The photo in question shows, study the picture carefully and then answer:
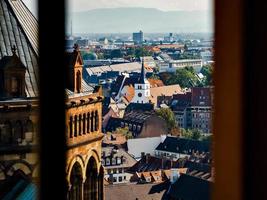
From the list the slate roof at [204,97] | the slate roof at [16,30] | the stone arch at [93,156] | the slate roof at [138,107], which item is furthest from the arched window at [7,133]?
the slate roof at [204,97]

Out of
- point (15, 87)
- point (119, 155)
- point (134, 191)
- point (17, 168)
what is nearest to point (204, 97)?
point (17, 168)

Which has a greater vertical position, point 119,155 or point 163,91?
point 163,91

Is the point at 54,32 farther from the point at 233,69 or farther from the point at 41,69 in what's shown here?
the point at 233,69

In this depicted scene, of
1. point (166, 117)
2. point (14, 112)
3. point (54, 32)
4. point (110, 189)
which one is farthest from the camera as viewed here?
point (110, 189)

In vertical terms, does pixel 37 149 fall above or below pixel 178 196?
above

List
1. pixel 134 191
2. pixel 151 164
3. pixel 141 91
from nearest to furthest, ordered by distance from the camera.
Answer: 1. pixel 151 164
2. pixel 134 191
3. pixel 141 91

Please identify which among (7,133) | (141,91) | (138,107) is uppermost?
(141,91)

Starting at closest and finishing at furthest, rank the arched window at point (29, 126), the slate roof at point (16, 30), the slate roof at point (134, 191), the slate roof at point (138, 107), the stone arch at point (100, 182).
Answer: the arched window at point (29, 126), the slate roof at point (16, 30), the stone arch at point (100, 182), the slate roof at point (134, 191), the slate roof at point (138, 107)

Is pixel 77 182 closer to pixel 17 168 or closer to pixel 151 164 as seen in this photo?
pixel 17 168

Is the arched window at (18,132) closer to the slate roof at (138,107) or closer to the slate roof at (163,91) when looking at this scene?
the slate roof at (163,91)

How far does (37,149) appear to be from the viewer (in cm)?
54

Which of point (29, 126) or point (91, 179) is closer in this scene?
point (29, 126)

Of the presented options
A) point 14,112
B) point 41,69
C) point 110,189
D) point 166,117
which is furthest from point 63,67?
point 110,189

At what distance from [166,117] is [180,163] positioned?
0.83m
